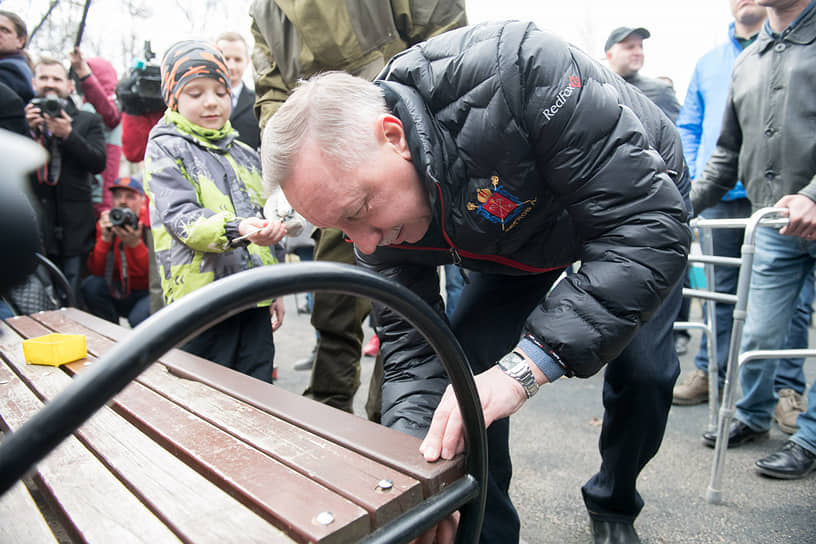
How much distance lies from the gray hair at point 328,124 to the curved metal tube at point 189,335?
48cm

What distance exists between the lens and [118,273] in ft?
12.7

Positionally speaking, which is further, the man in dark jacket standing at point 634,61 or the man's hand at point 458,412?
the man in dark jacket standing at point 634,61

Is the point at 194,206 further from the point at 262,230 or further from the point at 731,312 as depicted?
the point at 731,312

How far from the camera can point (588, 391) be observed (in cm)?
322

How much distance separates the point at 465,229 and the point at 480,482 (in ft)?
1.87

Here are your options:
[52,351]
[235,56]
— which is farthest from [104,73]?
[52,351]

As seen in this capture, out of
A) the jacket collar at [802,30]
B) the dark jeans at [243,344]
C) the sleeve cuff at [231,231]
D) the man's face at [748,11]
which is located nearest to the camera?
the sleeve cuff at [231,231]

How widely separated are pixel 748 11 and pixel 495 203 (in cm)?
275

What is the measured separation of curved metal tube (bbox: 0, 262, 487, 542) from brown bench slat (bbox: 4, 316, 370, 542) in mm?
155

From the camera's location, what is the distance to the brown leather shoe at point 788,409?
2.56m

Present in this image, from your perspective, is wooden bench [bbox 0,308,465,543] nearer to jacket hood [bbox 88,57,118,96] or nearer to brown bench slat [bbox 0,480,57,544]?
brown bench slat [bbox 0,480,57,544]

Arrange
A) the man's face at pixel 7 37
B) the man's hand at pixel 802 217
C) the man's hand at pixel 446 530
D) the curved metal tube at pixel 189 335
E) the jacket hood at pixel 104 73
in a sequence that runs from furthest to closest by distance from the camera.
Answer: the jacket hood at pixel 104 73
the man's face at pixel 7 37
the man's hand at pixel 802 217
the man's hand at pixel 446 530
the curved metal tube at pixel 189 335

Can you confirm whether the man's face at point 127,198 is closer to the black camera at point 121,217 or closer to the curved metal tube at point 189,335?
the black camera at point 121,217

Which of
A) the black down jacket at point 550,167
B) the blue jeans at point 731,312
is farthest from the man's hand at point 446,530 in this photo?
the blue jeans at point 731,312
